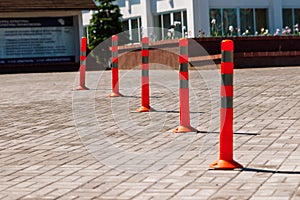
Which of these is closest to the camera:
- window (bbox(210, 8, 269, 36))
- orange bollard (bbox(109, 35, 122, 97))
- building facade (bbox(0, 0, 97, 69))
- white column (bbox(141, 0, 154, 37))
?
orange bollard (bbox(109, 35, 122, 97))

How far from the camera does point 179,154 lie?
8180 mm

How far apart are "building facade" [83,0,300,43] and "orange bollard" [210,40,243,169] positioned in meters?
31.5

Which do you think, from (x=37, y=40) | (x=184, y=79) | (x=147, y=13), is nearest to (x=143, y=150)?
(x=184, y=79)

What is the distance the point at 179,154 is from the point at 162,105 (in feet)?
17.9

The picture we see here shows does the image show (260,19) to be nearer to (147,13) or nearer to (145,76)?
(147,13)

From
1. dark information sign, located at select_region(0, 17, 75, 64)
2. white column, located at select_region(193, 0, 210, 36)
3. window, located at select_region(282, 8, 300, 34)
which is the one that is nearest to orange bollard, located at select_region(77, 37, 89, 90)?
dark information sign, located at select_region(0, 17, 75, 64)

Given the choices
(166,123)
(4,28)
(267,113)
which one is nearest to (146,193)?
(166,123)

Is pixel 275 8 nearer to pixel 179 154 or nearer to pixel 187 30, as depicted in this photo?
pixel 187 30

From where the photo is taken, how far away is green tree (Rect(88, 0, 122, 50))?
42.9 m

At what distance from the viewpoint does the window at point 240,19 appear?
135ft

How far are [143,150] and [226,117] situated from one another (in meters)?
1.62

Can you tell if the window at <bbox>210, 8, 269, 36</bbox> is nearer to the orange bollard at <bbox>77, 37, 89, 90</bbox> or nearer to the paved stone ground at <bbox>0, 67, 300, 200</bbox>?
the orange bollard at <bbox>77, 37, 89, 90</bbox>

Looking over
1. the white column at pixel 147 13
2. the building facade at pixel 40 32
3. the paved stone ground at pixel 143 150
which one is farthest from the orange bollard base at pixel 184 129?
the white column at pixel 147 13

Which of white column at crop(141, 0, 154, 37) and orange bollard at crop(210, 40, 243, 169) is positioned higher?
white column at crop(141, 0, 154, 37)
